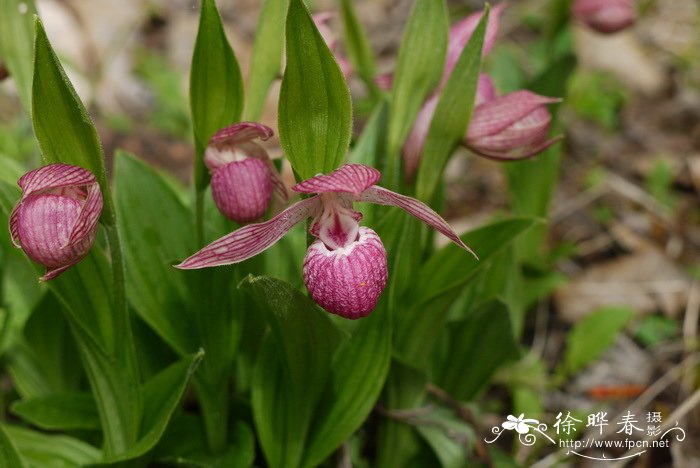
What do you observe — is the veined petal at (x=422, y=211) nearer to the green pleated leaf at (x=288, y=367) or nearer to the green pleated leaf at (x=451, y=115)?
the green pleated leaf at (x=288, y=367)

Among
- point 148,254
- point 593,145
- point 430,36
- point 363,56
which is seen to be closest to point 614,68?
point 593,145

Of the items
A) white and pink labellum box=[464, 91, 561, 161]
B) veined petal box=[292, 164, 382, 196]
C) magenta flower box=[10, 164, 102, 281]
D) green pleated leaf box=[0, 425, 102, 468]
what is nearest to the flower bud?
veined petal box=[292, 164, 382, 196]

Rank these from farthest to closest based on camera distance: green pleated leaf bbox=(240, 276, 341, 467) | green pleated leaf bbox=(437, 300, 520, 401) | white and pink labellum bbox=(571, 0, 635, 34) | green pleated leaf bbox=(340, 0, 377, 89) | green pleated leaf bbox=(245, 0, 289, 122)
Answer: white and pink labellum bbox=(571, 0, 635, 34), green pleated leaf bbox=(340, 0, 377, 89), green pleated leaf bbox=(437, 300, 520, 401), green pleated leaf bbox=(245, 0, 289, 122), green pleated leaf bbox=(240, 276, 341, 467)

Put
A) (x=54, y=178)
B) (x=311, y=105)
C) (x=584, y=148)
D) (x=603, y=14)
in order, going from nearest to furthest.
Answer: (x=54, y=178), (x=311, y=105), (x=603, y=14), (x=584, y=148)

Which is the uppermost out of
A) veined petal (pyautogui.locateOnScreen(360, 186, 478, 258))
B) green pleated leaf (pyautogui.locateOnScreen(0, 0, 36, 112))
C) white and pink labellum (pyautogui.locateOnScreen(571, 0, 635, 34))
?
green pleated leaf (pyautogui.locateOnScreen(0, 0, 36, 112))

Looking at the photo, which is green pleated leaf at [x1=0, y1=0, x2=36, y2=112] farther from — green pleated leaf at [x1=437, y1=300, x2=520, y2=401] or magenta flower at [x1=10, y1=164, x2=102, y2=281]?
green pleated leaf at [x1=437, y1=300, x2=520, y2=401]

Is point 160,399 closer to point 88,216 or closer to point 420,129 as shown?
point 88,216

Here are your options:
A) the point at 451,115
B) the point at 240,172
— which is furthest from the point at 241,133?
the point at 451,115
